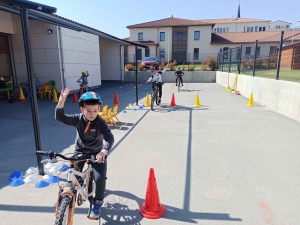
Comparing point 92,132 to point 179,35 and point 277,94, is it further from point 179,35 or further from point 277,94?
point 179,35

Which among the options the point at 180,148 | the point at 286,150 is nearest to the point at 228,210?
the point at 180,148

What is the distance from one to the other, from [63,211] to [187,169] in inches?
96.2

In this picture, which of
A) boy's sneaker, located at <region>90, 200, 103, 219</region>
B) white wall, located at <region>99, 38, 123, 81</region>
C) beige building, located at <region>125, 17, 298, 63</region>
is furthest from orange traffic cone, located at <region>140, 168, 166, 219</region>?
beige building, located at <region>125, 17, 298, 63</region>

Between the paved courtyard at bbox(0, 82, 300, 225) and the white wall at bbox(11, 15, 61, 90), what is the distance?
576 centimetres

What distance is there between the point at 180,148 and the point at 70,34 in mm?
11295

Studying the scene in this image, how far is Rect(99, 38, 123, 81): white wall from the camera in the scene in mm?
21391

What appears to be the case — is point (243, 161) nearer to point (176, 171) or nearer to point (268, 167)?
point (268, 167)

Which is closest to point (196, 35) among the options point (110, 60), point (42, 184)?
point (110, 60)

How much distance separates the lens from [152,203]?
2.76 m

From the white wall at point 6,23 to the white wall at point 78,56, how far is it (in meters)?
2.79

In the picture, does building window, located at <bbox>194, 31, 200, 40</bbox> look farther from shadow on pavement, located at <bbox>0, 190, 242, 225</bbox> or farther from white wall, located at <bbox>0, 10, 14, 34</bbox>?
shadow on pavement, located at <bbox>0, 190, 242, 225</bbox>

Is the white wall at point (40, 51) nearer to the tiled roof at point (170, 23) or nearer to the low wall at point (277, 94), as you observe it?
the low wall at point (277, 94)

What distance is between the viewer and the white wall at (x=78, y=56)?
42.6 feet

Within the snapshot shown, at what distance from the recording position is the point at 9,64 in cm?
1286
